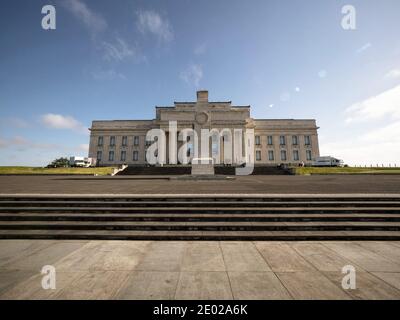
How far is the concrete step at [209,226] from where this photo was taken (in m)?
5.70

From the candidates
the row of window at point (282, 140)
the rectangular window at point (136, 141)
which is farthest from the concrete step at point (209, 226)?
the rectangular window at point (136, 141)

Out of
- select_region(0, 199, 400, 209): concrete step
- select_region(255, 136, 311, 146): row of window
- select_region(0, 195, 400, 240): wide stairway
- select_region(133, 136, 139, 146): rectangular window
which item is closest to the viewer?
select_region(0, 195, 400, 240): wide stairway

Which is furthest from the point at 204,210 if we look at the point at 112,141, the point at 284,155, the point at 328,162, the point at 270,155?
the point at 112,141

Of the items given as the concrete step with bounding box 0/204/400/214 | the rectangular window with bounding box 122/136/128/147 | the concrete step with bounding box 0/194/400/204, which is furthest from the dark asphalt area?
the rectangular window with bounding box 122/136/128/147

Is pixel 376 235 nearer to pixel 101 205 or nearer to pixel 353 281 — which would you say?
pixel 353 281

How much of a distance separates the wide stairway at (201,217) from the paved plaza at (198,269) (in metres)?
0.35

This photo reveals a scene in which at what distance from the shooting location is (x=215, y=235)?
5332 millimetres

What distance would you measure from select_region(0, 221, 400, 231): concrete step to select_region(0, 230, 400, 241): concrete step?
17 cm

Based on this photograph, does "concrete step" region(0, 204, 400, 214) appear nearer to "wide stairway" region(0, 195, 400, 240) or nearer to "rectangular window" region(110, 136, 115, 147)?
"wide stairway" region(0, 195, 400, 240)

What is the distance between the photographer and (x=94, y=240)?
5277 millimetres

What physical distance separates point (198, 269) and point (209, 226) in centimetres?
201

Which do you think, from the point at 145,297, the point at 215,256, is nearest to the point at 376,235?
the point at 215,256

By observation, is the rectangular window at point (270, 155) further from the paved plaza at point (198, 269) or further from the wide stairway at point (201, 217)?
the paved plaza at point (198, 269)

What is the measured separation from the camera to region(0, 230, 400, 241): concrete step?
5.26m
